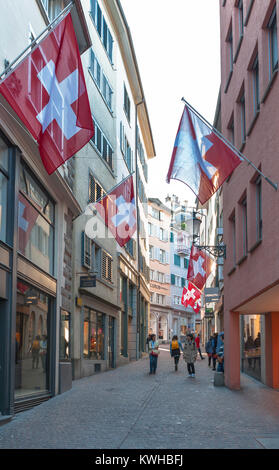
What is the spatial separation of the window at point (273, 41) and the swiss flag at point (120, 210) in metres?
6.34

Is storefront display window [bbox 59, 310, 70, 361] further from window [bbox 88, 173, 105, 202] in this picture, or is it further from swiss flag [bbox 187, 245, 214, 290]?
swiss flag [bbox 187, 245, 214, 290]

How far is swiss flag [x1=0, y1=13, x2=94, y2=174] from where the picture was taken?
358 inches

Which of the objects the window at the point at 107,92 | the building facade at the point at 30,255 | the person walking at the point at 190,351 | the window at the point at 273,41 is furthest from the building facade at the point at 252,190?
the window at the point at 107,92

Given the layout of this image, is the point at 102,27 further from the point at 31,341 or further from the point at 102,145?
the point at 31,341

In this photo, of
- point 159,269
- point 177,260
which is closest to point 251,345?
point 159,269

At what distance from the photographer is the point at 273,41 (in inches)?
515

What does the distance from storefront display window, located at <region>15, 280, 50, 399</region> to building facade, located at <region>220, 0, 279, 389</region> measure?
5005mm

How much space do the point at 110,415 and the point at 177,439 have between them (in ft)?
10.1

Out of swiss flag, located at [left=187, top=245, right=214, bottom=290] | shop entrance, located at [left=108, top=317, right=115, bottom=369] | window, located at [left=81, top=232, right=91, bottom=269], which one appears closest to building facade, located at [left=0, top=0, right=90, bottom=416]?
window, located at [left=81, top=232, right=91, bottom=269]

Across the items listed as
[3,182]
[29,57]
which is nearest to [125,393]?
[3,182]

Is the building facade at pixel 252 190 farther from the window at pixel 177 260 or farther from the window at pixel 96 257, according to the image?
the window at pixel 177 260

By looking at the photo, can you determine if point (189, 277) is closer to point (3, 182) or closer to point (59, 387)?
point (59, 387)

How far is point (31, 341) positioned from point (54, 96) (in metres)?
6.13

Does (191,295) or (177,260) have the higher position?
(177,260)
